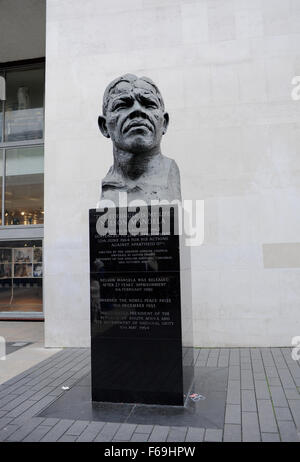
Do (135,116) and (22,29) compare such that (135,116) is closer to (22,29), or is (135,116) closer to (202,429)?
(202,429)

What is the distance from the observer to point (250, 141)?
706cm

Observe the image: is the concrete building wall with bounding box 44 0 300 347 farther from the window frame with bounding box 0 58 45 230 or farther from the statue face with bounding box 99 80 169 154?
the window frame with bounding box 0 58 45 230

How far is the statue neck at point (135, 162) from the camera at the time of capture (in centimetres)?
442

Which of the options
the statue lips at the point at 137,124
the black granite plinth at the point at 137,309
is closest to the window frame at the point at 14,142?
the black granite plinth at the point at 137,309

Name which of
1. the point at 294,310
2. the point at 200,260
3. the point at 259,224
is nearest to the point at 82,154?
the point at 200,260

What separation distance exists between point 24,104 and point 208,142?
675 cm

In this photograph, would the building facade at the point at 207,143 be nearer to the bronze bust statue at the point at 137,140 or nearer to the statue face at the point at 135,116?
the bronze bust statue at the point at 137,140

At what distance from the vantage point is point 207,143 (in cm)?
719

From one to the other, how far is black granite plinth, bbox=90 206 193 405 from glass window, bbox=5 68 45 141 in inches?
313

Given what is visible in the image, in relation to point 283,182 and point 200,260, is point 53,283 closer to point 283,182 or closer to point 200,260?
point 200,260

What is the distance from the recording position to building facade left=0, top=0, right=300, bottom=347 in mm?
6805

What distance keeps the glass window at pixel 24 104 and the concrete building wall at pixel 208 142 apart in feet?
11.8

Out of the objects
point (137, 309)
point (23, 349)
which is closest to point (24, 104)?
point (23, 349)

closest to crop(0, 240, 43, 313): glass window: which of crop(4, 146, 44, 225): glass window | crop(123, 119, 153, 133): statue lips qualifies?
crop(4, 146, 44, 225): glass window
